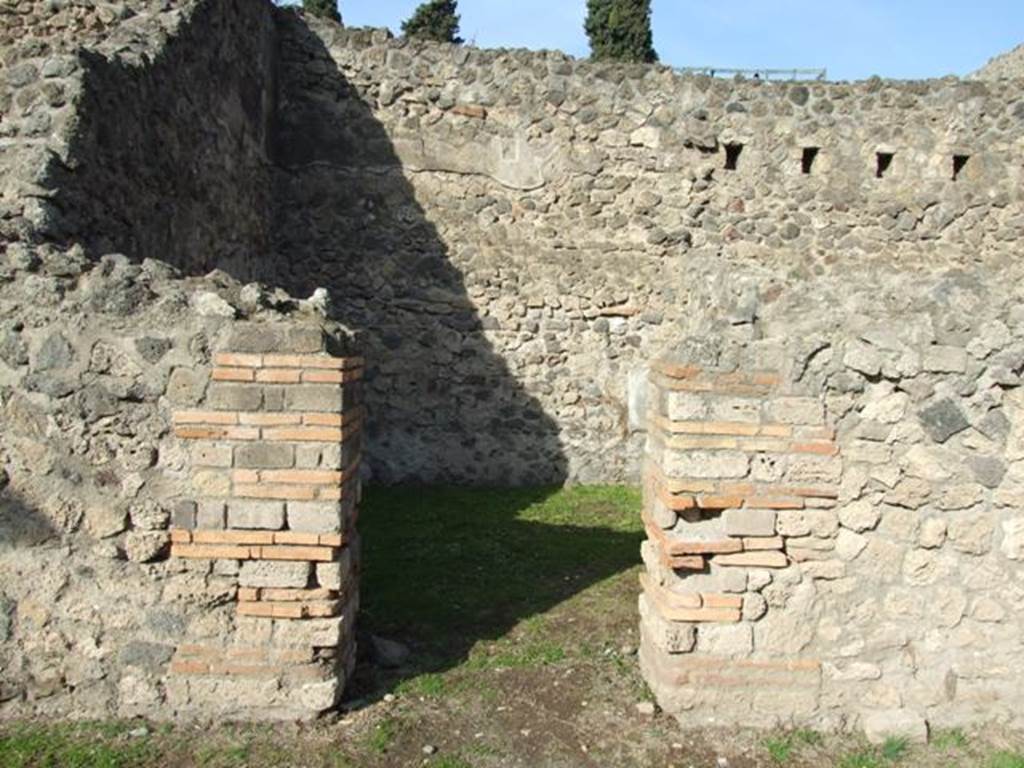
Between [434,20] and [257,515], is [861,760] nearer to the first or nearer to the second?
[257,515]

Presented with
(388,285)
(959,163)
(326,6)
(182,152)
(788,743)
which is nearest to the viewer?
(788,743)

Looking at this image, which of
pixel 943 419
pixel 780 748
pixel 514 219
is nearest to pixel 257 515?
pixel 780 748

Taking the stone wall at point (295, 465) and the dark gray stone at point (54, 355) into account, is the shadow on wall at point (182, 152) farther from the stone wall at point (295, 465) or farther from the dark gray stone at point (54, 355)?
the dark gray stone at point (54, 355)

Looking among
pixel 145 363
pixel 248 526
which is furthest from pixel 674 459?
pixel 145 363

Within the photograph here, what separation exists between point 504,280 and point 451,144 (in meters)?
1.48

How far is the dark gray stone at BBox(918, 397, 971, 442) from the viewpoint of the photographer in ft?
12.6

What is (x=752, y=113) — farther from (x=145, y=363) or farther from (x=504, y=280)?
(x=145, y=363)

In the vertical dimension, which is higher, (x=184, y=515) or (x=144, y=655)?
(x=184, y=515)

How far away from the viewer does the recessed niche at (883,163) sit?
9.37 m

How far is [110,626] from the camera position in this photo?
→ 3.75 m

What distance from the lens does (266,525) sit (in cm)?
374

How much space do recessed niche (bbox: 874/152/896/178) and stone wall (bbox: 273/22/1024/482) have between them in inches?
20.6

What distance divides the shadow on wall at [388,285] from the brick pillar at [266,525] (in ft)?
16.6

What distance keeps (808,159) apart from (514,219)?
3.26 metres
